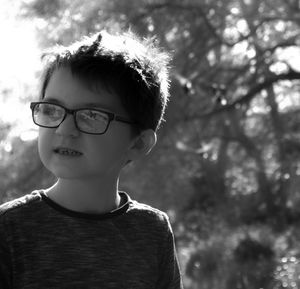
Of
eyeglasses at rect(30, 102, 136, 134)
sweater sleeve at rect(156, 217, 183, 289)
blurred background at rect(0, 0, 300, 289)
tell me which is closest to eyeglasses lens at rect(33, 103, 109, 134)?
eyeglasses at rect(30, 102, 136, 134)

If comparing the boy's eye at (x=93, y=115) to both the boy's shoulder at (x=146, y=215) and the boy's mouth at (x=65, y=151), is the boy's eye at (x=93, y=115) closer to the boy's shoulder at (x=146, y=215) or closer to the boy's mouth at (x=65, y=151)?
the boy's mouth at (x=65, y=151)

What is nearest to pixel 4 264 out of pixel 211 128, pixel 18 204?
pixel 18 204

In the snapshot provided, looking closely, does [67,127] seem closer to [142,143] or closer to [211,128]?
[142,143]

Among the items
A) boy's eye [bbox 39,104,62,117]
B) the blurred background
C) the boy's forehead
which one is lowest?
the blurred background

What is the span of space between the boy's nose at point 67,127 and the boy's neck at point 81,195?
0.27 ft

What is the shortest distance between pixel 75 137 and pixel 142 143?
0.51ft

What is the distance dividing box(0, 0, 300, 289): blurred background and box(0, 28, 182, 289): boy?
46.9 inches

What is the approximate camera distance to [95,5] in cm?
282

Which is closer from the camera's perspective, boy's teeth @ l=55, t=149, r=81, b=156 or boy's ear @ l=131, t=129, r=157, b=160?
boy's teeth @ l=55, t=149, r=81, b=156

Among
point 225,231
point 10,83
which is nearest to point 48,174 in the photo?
point 10,83

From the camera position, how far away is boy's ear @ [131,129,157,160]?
1117 millimetres

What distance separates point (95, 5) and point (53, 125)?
6.24 ft

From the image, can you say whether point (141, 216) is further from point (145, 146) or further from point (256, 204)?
point (256, 204)

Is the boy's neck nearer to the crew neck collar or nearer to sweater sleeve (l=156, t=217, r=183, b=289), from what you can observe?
the crew neck collar
